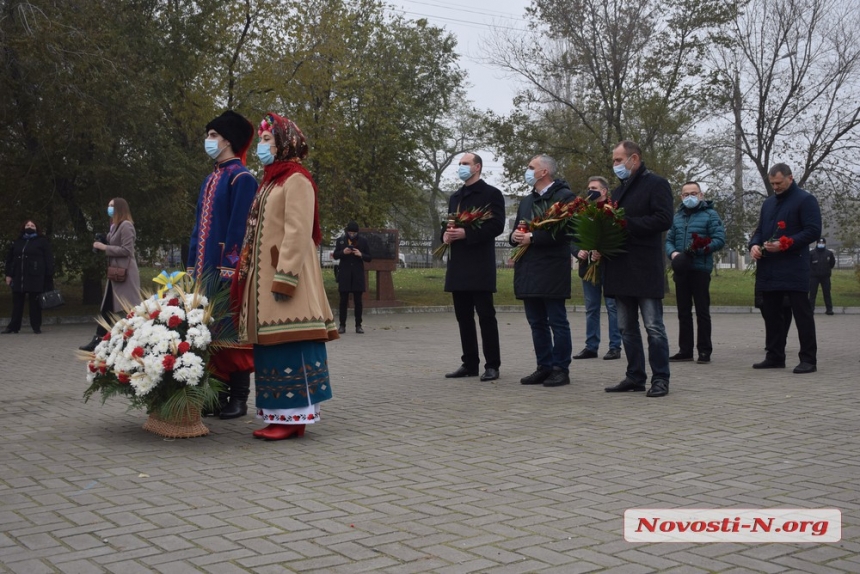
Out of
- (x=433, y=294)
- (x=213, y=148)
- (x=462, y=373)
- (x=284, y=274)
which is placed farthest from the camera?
(x=433, y=294)

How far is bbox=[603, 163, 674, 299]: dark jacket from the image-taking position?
8797mm

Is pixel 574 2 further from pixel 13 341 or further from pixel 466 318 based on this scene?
pixel 466 318

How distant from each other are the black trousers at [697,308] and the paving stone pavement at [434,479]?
7.20ft

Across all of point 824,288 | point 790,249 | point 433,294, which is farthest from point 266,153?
point 433,294

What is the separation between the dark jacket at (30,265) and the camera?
699 inches

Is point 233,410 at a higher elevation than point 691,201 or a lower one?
lower

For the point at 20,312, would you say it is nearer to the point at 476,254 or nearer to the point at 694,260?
the point at 476,254

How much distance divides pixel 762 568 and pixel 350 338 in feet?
42.4

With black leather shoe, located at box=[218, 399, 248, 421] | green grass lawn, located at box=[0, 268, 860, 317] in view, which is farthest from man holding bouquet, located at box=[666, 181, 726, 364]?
green grass lawn, located at box=[0, 268, 860, 317]

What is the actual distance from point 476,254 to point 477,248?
63mm

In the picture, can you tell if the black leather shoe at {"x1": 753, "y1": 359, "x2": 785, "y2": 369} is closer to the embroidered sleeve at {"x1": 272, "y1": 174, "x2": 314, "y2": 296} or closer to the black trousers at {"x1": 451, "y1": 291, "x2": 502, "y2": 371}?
the black trousers at {"x1": 451, "y1": 291, "x2": 502, "y2": 371}

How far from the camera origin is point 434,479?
5.57 m

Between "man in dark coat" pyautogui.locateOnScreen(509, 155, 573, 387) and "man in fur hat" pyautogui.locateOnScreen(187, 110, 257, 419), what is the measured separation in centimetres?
315

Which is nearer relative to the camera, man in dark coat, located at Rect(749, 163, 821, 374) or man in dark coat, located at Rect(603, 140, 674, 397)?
man in dark coat, located at Rect(603, 140, 674, 397)
